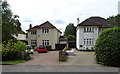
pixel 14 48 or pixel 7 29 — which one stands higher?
pixel 7 29

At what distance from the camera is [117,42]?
495 inches

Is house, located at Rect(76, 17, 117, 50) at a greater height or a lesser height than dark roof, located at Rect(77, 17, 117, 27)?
lesser

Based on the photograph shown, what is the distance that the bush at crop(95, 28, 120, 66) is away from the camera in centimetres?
1251

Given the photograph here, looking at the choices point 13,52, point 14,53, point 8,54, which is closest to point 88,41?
point 14,53

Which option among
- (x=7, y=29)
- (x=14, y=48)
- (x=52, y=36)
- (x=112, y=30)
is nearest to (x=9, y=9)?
(x=7, y=29)

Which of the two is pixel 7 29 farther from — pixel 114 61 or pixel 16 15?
pixel 114 61

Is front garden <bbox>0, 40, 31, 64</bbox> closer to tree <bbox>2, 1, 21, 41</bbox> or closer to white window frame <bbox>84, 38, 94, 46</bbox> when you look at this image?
tree <bbox>2, 1, 21, 41</bbox>

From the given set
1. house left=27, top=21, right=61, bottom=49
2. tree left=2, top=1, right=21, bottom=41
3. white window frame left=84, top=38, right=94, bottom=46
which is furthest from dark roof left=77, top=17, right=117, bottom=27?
tree left=2, top=1, right=21, bottom=41

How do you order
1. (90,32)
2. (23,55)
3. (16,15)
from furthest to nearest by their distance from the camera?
(90,32), (16,15), (23,55)

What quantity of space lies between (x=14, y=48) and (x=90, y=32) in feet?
57.5

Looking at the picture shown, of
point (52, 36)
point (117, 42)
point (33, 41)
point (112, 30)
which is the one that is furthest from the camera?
point (33, 41)

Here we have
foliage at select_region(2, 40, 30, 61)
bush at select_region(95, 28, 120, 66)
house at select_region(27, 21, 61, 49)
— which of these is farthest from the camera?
house at select_region(27, 21, 61, 49)

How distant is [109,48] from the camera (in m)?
12.7

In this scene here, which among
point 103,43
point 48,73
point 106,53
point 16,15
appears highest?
point 16,15
